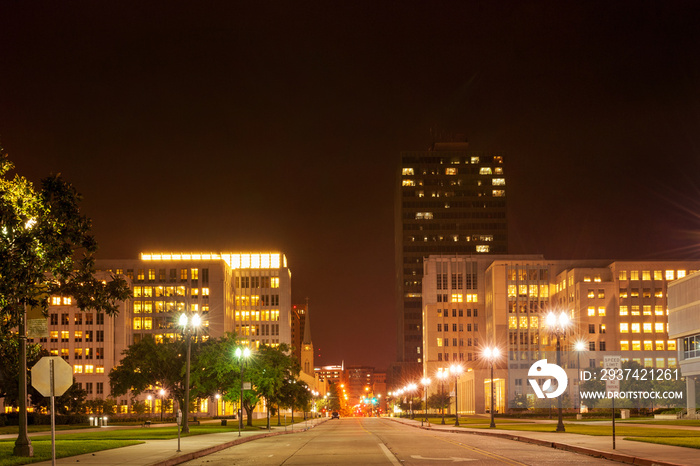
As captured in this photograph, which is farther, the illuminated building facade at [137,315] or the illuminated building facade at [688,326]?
the illuminated building facade at [137,315]

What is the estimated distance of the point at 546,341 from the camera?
18488cm

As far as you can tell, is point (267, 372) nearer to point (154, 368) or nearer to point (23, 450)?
point (154, 368)

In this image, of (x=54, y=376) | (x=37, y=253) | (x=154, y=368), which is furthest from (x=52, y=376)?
(x=154, y=368)

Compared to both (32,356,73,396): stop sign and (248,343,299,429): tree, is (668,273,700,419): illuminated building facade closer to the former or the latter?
Answer: (248,343,299,429): tree

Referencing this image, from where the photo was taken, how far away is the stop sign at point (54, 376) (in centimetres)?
1806

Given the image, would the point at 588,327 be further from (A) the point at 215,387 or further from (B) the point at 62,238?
(B) the point at 62,238

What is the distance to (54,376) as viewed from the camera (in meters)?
18.1

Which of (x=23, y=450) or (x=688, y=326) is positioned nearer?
(x=23, y=450)

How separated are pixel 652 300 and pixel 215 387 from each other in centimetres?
12216

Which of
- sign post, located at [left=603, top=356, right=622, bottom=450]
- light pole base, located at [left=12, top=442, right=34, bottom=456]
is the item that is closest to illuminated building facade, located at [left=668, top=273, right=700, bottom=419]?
sign post, located at [left=603, top=356, right=622, bottom=450]

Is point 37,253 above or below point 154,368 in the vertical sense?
above

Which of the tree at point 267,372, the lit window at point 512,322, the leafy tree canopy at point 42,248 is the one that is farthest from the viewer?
the lit window at point 512,322

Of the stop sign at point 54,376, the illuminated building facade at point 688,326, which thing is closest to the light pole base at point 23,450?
the stop sign at point 54,376

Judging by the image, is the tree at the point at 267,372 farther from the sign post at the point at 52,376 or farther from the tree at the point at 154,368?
the sign post at the point at 52,376
